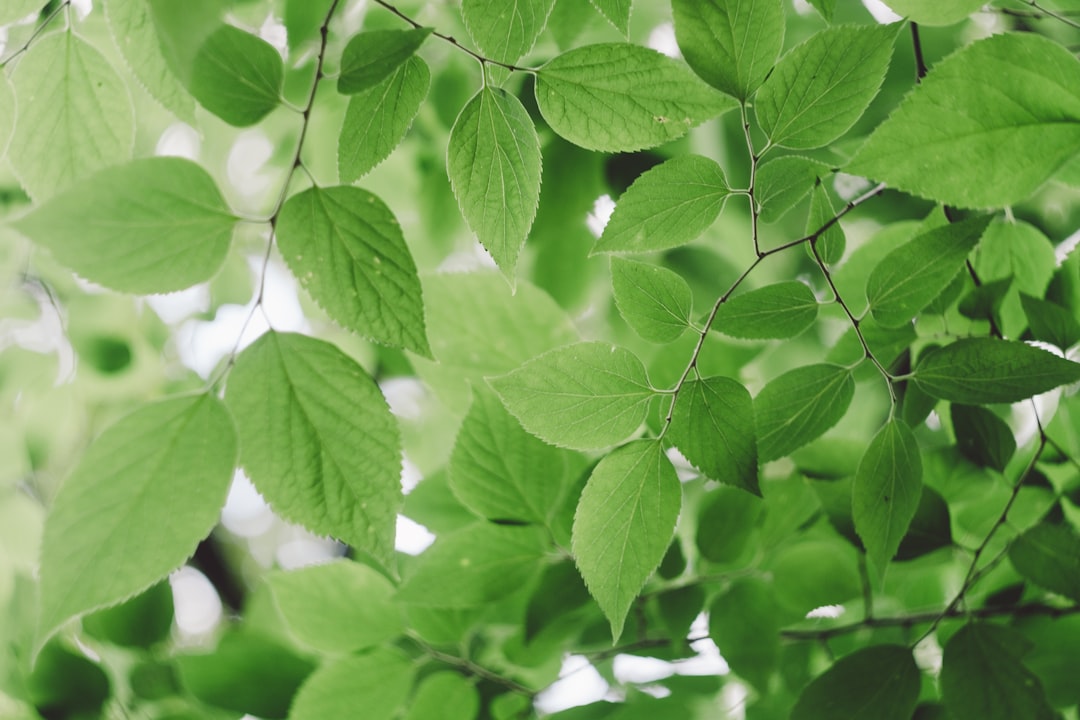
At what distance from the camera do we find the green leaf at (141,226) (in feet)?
1.23

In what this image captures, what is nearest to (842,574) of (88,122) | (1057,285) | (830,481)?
→ (830,481)

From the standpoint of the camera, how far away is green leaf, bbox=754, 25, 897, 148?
0.34 meters

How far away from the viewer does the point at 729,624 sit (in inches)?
21.1

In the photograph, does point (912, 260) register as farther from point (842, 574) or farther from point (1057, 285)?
point (842, 574)

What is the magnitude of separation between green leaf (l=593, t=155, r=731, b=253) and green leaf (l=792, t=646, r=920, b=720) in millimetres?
293

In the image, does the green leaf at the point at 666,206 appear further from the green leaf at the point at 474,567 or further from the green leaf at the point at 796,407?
the green leaf at the point at 474,567

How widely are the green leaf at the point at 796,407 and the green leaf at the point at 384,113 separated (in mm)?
237

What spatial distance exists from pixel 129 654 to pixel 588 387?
606 millimetres

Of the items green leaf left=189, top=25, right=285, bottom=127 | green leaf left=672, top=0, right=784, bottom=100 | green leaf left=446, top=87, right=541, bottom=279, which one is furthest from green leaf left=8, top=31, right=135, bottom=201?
green leaf left=672, top=0, right=784, bottom=100

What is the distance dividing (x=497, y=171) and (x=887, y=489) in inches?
10.2

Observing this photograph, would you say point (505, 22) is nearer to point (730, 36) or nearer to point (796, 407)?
point (730, 36)

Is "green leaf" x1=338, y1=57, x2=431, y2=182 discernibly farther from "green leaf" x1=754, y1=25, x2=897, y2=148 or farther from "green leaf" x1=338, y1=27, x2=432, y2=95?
"green leaf" x1=754, y1=25, x2=897, y2=148

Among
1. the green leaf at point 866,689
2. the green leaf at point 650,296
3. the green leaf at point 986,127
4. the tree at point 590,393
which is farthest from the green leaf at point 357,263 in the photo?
the green leaf at point 866,689

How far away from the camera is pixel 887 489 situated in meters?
0.40
